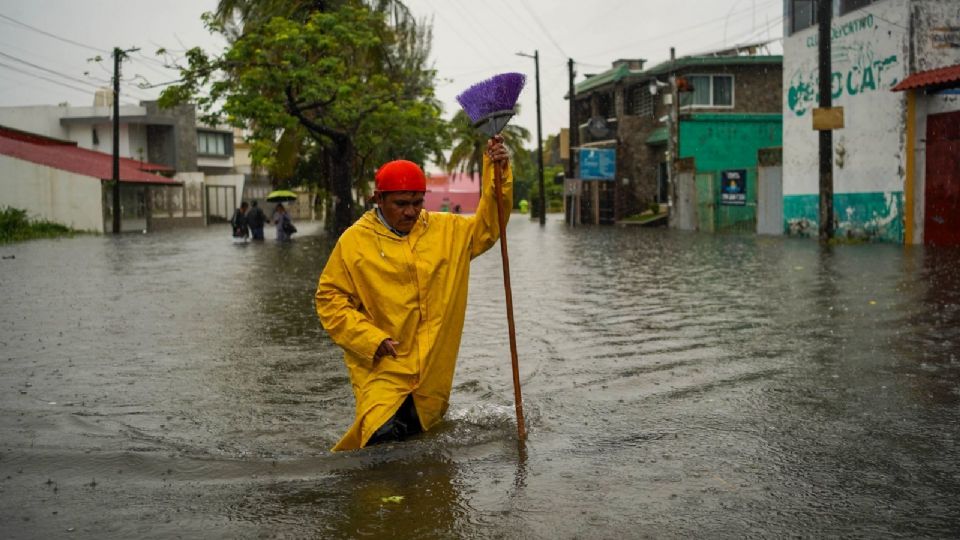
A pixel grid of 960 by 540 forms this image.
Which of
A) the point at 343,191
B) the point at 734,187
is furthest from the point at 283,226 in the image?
the point at 734,187

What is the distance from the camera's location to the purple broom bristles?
5.08 m

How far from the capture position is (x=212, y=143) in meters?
65.9

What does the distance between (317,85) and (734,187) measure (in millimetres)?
13801

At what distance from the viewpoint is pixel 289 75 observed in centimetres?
2658

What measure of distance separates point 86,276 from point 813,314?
40.0 feet

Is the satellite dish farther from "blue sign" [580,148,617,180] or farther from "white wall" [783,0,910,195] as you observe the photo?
"white wall" [783,0,910,195]

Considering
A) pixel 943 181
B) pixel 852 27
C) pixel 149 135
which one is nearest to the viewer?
pixel 943 181

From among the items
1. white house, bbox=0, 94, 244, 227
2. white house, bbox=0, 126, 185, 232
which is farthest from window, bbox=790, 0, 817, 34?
white house, bbox=0, 94, 244, 227

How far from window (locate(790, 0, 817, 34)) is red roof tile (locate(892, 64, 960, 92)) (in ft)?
17.8

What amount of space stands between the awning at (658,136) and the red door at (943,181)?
22467mm

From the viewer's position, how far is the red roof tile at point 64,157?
41.8 meters

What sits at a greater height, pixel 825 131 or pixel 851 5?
pixel 851 5

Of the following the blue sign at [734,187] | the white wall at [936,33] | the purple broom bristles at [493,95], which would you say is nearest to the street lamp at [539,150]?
the blue sign at [734,187]

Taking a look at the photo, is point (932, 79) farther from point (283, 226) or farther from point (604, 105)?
point (604, 105)
